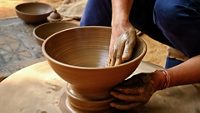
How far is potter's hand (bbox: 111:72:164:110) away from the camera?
111cm

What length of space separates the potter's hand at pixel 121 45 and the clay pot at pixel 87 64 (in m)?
0.03

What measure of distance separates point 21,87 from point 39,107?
15 centimetres

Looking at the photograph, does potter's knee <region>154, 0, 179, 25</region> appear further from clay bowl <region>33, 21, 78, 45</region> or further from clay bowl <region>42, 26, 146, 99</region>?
clay bowl <region>33, 21, 78, 45</region>

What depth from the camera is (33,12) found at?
301 centimetres

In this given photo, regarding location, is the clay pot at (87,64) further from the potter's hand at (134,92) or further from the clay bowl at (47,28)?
the clay bowl at (47,28)

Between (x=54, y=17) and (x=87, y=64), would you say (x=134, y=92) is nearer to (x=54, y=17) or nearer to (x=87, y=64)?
(x=87, y=64)

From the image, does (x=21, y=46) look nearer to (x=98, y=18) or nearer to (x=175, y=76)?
(x=98, y=18)

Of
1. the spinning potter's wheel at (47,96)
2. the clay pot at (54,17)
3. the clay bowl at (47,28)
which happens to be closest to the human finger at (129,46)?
the spinning potter's wheel at (47,96)

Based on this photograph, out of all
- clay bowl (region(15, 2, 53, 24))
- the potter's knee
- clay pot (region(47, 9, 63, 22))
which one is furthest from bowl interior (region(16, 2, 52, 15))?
the potter's knee

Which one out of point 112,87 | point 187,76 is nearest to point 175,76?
point 187,76

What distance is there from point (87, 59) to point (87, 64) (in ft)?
0.06

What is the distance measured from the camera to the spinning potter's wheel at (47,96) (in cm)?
116

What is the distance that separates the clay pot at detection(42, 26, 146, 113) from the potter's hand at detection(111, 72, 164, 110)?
31 mm

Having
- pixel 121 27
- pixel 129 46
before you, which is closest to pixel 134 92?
pixel 129 46
